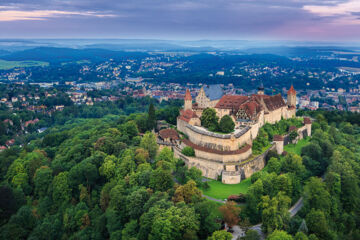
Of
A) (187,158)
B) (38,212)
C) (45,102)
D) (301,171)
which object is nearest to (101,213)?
(38,212)

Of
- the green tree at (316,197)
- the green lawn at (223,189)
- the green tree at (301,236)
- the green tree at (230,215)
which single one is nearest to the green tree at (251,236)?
the green tree at (230,215)

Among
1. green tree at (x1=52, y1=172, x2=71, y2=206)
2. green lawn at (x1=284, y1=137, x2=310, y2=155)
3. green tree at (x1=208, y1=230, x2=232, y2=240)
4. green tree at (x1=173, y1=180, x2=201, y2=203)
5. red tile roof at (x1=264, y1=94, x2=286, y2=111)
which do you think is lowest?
green tree at (x1=52, y1=172, x2=71, y2=206)

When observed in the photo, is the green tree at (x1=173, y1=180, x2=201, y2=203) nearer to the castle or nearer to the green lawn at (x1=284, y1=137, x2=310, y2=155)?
the castle

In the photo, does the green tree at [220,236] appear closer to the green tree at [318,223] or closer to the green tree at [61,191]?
the green tree at [318,223]

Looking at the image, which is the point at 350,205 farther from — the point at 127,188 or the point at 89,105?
the point at 89,105

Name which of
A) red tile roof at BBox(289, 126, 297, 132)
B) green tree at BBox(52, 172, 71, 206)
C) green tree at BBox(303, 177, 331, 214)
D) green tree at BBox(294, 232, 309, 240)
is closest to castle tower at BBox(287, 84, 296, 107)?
red tile roof at BBox(289, 126, 297, 132)

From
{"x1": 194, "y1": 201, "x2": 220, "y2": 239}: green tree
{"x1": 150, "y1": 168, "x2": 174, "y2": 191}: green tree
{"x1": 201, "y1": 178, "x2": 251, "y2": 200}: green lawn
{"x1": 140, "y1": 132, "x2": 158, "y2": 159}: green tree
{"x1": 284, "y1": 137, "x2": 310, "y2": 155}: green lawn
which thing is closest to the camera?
{"x1": 194, "y1": 201, "x2": 220, "y2": 239}: green tree
